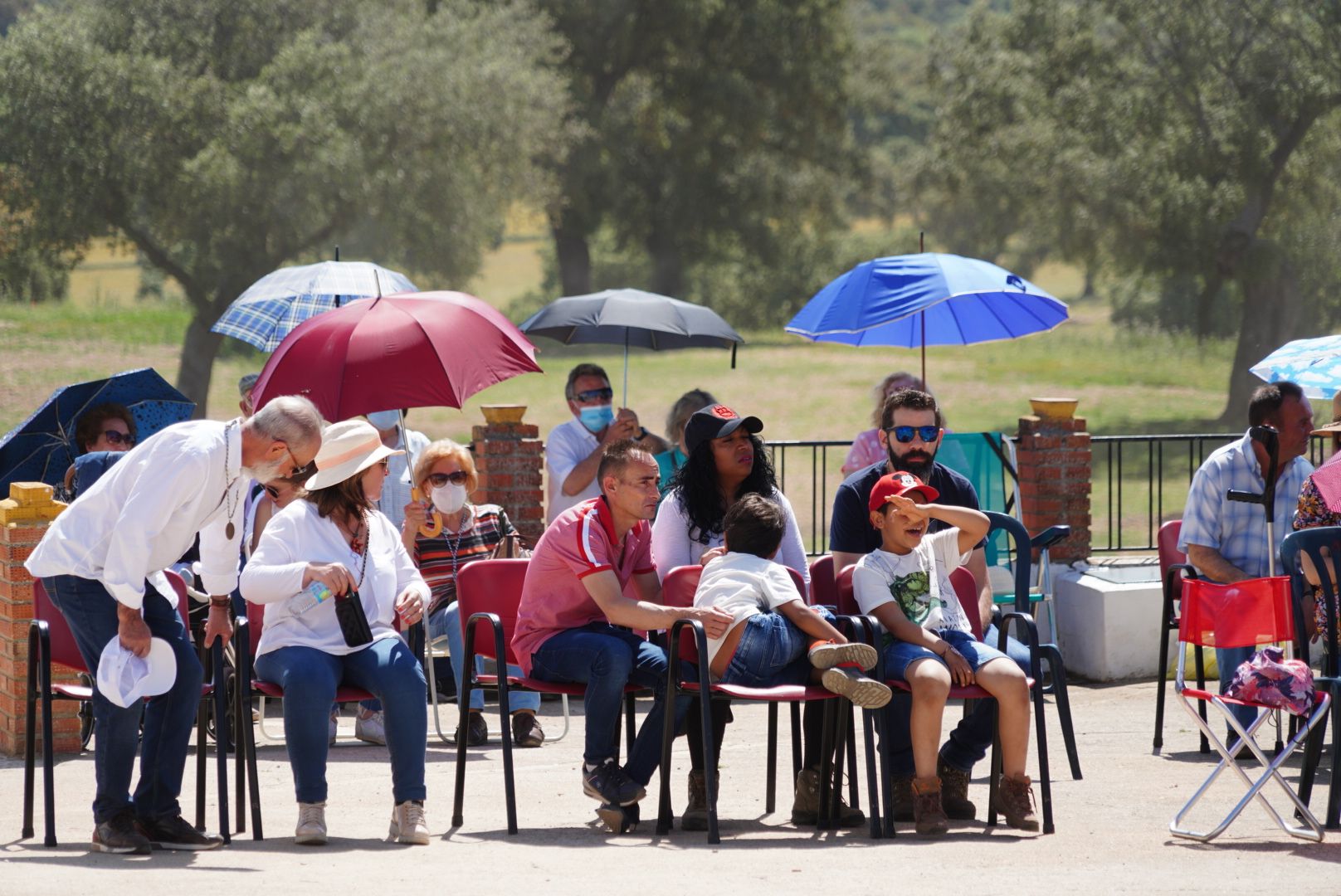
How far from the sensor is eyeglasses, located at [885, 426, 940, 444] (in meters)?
6.40

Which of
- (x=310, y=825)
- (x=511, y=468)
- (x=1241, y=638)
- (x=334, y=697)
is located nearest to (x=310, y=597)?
(x=334, y=697)

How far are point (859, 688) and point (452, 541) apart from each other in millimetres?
3066

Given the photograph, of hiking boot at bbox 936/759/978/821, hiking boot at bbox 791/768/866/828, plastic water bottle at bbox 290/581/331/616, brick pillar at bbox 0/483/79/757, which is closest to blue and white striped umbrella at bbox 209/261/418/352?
brick pillar at bbox 0/483/79/757

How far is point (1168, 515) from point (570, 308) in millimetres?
11002

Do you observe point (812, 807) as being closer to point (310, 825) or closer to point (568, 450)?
point (310, 825)

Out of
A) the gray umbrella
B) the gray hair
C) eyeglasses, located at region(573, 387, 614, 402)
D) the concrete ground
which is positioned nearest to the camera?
the concrete ground

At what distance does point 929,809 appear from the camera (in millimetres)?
5691

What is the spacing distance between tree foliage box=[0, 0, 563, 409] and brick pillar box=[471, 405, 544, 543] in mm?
13534

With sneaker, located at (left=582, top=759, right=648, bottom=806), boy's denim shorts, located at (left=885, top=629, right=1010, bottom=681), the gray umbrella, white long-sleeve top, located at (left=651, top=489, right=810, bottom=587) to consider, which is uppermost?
the gray umbrella

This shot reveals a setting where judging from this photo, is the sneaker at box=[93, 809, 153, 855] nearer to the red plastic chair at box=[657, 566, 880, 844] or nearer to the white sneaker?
the white sneaker

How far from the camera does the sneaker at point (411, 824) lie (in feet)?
18.1

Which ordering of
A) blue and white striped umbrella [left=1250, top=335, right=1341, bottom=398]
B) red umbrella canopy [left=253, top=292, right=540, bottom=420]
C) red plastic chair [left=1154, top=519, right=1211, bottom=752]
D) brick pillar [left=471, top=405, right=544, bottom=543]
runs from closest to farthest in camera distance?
red umbrella canopy [left=253, top=292, right=540, bottom=420] < red plastic chair [left=1154, top=519, right=1211, bottom=752] < blue and white striped umbrella [left=1250, top=335, right=1341, bottom=398] < brick pillar [left=471, top=405, right=544, bottom=543]

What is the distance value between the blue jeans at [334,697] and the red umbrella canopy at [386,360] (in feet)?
5.46

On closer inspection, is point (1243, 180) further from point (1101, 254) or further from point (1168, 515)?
point (1168, 515)
